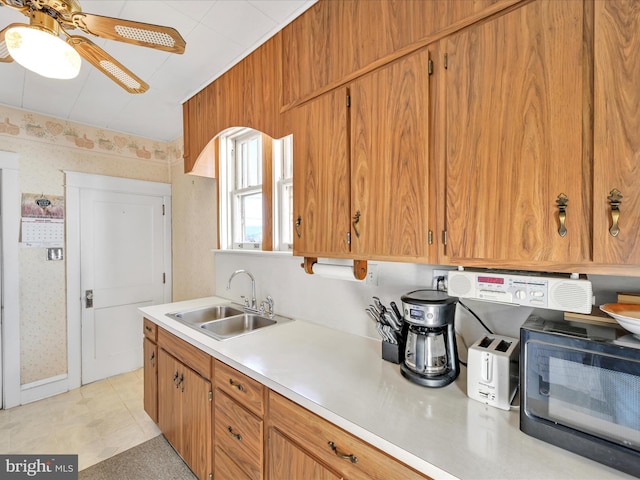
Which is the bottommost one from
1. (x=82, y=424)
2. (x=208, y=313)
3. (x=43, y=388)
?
(x=82, y=424)

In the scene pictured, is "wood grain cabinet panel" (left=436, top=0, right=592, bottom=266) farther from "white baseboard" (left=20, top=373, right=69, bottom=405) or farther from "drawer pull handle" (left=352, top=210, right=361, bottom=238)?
"white baseboard" (left=20, top=373, right=69, bottom=405)

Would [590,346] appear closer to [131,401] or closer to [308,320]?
[308,320]

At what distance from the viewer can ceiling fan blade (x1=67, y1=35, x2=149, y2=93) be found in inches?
48.7

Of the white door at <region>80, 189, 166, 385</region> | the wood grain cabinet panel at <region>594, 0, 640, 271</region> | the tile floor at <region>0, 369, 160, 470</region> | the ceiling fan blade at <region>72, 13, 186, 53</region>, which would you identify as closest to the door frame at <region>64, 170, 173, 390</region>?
the white door at <region>80, 189, 166, 385</region>

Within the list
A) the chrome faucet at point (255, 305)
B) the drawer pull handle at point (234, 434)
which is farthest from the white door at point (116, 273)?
the drawer pull handle at point (234, 434)

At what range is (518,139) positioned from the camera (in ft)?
2.89

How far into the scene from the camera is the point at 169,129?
313 cm

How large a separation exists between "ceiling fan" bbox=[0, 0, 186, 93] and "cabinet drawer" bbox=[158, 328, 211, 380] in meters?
1.44

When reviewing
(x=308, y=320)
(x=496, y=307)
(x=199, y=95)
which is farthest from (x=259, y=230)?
(x=496, y=307)

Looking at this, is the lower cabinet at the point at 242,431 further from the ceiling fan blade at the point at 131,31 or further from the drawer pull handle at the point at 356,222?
the ceiling fan blade at the point at 131,31

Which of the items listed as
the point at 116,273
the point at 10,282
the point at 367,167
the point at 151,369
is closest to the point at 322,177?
the point at 367,167

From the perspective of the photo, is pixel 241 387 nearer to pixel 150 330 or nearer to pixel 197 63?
pixel 150 330

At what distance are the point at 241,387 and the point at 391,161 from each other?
3.90ft

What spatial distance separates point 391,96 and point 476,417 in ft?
3.82
